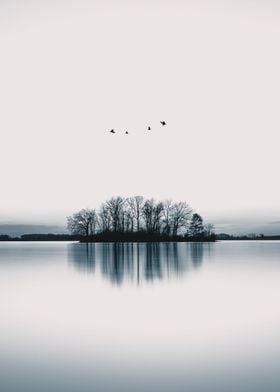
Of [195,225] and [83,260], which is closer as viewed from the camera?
[83,260]

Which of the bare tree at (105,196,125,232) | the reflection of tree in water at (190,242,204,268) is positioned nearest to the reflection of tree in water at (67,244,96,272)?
the reflection of tree in water at (190,242,204,268)

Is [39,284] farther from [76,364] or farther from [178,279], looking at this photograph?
[76,364]

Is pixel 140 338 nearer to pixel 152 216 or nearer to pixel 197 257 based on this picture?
pixel 197 257

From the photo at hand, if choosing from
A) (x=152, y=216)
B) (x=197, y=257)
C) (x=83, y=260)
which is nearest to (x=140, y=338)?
(x=83, y=260)

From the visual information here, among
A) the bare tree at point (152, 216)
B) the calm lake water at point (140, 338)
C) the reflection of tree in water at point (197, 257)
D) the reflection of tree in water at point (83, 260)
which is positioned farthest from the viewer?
the bare tree at point (152, 216)

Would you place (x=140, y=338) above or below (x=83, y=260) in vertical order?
below

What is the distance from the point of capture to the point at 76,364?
802 cm

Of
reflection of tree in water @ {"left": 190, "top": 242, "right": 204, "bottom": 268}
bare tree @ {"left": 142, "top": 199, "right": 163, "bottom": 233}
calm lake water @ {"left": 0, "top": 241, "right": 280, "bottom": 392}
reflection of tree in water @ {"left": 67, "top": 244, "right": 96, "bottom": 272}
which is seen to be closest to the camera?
calm lake water @ {"left": 0, "top": 241, "right": 280, "bottom": 392}

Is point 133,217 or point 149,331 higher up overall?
point 133,217

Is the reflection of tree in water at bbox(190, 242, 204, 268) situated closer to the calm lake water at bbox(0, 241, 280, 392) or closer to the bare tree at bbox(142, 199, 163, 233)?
the calm lake water at bbox(0, 241, 280, 392)

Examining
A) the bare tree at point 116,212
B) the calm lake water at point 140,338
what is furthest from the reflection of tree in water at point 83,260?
the bare tree at point 116,212

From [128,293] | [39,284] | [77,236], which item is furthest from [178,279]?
[77,236]

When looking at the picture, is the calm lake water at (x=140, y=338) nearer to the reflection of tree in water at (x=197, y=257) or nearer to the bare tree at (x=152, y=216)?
the reflection of tree in water at (x=197, y=257)

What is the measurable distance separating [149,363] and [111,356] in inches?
37.2
